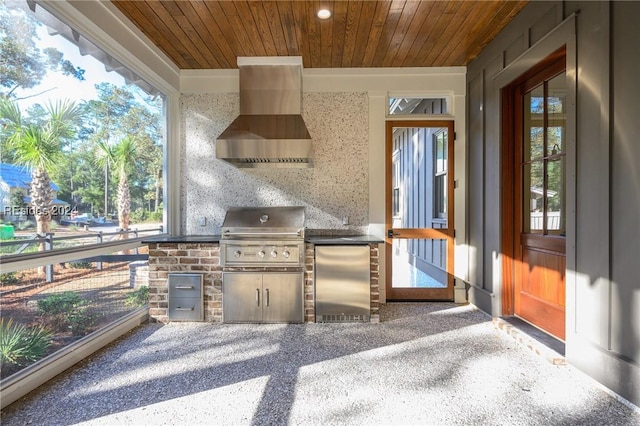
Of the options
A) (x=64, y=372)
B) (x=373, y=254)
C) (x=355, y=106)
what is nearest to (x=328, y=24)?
(x=355, y=106)

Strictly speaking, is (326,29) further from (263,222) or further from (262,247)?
(262,247)

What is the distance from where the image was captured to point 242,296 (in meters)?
3.10

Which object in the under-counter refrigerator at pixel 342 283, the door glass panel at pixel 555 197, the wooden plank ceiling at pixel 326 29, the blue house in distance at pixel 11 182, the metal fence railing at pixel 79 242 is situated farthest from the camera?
the under-counter refrigerator at pixel 342 283

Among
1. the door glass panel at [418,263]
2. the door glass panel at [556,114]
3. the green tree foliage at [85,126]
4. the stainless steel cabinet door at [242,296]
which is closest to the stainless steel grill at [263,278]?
the stainless steel cabinet door at [242,296]

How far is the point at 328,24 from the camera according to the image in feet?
9.06

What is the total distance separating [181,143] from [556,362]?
4.23 m

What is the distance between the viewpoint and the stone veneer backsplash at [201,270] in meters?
3.11

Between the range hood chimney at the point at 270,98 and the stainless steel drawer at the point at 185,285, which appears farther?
the range hood chimney at the point at 270,98

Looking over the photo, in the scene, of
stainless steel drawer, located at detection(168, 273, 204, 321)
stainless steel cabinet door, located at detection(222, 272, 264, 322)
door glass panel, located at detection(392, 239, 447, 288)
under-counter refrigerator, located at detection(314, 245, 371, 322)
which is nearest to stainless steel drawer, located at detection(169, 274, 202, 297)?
stainless steel drawer, located at detection(168, 273, 204, 321)

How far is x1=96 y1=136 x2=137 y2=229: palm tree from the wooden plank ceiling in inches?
44.5

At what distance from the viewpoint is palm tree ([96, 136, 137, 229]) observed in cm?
259

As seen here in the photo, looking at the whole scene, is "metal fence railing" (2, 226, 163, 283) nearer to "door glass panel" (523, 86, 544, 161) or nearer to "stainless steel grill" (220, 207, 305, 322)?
"stainless steel grill" (220, 207, 305, 322)

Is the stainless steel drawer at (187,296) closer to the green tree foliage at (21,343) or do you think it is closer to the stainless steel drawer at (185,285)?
the stainless steel drawer at (185,285)

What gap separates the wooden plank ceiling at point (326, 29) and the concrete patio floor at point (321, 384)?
2.82 metres
